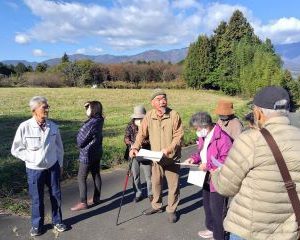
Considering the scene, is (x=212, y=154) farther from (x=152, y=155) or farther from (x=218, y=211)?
(x=152, y=155)

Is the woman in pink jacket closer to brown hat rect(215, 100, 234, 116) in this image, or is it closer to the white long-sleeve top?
brown hat rect(215, 100, 234, 116)

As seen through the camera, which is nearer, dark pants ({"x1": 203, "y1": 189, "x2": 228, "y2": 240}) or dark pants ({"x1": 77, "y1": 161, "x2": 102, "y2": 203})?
dark pants ({"x1": 203, "y1": 189, "x2": 228, "y2": 240})

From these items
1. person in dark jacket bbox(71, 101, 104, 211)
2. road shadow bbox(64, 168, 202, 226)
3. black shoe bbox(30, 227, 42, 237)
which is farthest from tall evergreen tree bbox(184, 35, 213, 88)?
black shoe bbox(30, 227, 42, 237)

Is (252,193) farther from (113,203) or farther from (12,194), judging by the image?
(12,194)

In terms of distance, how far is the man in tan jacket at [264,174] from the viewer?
334 cm

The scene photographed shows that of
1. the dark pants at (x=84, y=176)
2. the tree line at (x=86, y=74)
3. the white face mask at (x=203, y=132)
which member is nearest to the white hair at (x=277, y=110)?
the white face mask at (x=203, y=132)

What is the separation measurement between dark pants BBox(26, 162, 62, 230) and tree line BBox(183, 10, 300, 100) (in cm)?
4395

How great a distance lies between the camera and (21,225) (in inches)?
268

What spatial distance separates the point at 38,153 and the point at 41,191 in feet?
1.83

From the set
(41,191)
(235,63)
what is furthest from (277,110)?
(235,63)

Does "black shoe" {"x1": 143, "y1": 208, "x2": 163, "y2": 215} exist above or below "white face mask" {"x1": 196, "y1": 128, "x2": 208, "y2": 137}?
below

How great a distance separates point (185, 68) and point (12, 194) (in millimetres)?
59321

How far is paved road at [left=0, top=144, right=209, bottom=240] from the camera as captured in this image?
651cm

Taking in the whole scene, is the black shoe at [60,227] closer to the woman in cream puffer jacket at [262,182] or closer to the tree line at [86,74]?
the woman in cream puffer jacket at [262,182]
